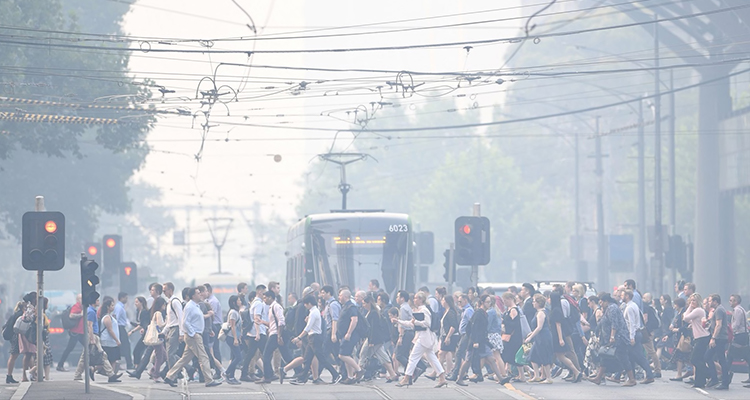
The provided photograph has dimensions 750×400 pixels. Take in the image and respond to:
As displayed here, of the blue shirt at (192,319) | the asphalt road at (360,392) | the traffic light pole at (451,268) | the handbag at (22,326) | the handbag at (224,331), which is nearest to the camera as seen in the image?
the asphalt road at (360,392)

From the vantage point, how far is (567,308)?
72.8 ft

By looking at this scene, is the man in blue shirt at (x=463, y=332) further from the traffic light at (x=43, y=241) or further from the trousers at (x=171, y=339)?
the traffic light at (x=43, y=241)

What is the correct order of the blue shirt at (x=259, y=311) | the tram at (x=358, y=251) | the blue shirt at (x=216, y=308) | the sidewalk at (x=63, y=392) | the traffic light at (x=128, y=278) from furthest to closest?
1. the traffic light at (x=128, y=278)
2. the tram at (x=358, y=251)
3. the blue shirt at (x=216, y=308)
4. the blue shirt at (x=259, y=311)
5. the sidewalk at (x=63, y=392)

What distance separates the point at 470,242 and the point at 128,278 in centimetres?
1109

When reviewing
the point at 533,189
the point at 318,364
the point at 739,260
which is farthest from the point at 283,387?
the point at 533,189

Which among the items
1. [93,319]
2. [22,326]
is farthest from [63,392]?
[93,319]

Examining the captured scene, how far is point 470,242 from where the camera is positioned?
25.3 metres

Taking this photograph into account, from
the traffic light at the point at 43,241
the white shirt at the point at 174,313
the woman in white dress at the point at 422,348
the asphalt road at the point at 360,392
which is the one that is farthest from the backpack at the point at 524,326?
the traffic light at the point at 43,241

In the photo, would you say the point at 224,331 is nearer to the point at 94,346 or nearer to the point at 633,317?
the point at 94,346

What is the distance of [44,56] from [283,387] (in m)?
16.2

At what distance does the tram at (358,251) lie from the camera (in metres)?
28.9

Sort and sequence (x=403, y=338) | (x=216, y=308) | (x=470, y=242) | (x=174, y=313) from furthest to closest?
(x=470, y=242) → (x=216, y=308) → (x=403, y=338) → (x=174, y=313)

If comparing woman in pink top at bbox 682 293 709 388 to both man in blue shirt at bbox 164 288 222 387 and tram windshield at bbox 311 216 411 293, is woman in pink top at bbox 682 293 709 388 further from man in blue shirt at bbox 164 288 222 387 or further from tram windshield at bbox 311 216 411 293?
tram windshield at bbox 311 216 411 293

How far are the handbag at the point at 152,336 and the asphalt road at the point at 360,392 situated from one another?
0.68 meters
